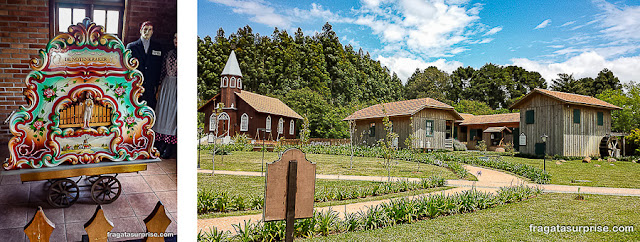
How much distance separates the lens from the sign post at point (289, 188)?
2504 mm

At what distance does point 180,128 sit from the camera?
3518 mm

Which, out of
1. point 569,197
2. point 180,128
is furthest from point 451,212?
point 180,128

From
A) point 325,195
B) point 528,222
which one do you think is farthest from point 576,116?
point 325,195

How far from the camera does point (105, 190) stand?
3074mm

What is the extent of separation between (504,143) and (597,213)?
96cm

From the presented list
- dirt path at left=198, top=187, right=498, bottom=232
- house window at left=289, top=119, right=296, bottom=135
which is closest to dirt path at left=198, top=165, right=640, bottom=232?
dirt path at left=198, top=187, right=498, bottom=232

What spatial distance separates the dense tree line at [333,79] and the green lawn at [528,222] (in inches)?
38.9

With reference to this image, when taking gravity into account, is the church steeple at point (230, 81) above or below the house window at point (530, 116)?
above

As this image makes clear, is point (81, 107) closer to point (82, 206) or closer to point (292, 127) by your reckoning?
point (82, 206)

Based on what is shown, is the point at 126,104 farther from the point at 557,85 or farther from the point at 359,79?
the point at 557,85

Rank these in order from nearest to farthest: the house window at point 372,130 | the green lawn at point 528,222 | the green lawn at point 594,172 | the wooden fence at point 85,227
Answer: the wooden fence at point 85,227, the green lawn at point 528,222, the green lawn at point 594,172, the house window at point 372,130

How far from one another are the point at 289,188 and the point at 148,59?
73.7 inches

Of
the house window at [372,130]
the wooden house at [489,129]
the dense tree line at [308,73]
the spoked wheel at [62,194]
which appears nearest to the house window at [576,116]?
the wooden house at [489,129]

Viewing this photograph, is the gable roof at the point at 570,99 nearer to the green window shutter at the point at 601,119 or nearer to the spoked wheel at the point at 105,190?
the green window shutter at the point at 601,119
